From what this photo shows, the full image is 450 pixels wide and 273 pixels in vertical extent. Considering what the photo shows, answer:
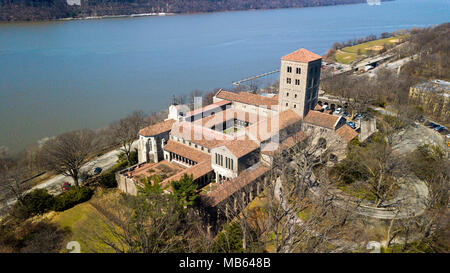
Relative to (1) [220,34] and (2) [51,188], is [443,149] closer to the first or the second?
(2) [51,188]

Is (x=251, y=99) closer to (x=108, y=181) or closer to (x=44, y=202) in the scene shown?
(x=108, y=181)

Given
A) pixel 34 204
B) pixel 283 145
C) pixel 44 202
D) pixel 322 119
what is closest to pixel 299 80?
pixel 322 119

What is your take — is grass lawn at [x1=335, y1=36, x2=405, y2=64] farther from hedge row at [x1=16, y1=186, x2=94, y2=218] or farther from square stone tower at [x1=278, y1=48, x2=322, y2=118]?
hedge row at [x1=16, y1=186, x2=94, y2=218]

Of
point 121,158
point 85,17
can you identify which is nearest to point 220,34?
point 85,17

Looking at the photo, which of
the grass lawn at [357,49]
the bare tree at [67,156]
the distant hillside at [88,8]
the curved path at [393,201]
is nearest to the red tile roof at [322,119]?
the curved path at [393,201]

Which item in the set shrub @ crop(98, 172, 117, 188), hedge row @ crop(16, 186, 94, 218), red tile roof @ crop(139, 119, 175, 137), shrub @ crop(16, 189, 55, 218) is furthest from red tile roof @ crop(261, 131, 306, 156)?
shrub @ crop(16, 189, 55, 218)

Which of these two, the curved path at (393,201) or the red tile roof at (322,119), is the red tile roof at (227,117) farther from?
the curved path at (393,201)
